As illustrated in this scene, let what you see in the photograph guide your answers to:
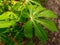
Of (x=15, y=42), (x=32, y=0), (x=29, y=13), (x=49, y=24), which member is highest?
(x=32, y=0)

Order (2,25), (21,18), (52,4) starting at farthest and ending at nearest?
(52,4), (21,18), (2,25)

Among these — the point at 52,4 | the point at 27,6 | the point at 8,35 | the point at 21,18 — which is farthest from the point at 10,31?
the point at 52,4

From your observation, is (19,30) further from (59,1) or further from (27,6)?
(59,1)

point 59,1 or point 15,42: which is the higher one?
point 59,1

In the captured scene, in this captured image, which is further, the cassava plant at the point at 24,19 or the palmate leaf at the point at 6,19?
the cassava plant at the point at 24,19

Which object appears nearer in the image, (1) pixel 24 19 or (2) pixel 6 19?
(2) pixel 6 19

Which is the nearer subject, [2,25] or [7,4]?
[2,25]

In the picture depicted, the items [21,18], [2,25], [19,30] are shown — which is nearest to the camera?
[2,25]

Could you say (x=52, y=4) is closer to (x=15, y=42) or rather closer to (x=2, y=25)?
(x=15, y=42)

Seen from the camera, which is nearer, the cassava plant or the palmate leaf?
the palmate leaf
